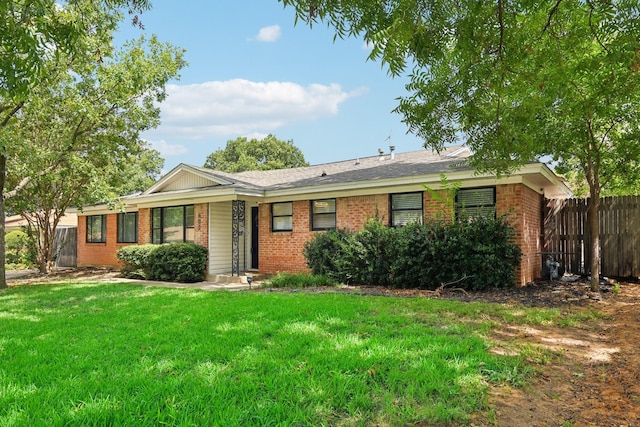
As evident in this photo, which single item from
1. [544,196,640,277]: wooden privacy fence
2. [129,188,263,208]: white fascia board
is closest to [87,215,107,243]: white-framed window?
[129,188,263,208]: white fascia board

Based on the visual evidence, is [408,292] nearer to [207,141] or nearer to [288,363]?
[288,363]

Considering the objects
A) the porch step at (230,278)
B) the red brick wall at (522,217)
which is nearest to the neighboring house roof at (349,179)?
the red brick wall at (522,217)

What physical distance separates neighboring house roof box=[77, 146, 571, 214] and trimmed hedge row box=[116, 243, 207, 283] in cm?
193

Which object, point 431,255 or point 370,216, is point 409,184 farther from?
point 431,255

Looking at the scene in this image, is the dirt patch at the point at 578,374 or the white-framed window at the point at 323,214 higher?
the white-framed window at the point at 323,214

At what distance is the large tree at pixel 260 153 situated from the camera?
4591 centimetres

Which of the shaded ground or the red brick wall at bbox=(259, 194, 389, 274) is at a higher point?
the red brick wall at bbox=(259, 194, 389, 274)

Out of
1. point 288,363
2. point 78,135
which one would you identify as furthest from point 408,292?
point 78,135

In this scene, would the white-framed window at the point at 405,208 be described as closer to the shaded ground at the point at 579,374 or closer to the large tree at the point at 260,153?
the shaded ground at the point at 579,374

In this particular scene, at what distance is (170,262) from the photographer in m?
13.0

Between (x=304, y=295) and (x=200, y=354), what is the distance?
4144mm

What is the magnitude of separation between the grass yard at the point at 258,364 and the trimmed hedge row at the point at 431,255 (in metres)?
2.03

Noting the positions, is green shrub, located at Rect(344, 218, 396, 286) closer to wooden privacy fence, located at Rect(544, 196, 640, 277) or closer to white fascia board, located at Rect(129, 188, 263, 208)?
white fascia board, located at Rect(129, 188, 263, 208)

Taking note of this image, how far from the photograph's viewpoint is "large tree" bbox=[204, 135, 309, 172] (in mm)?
45906
